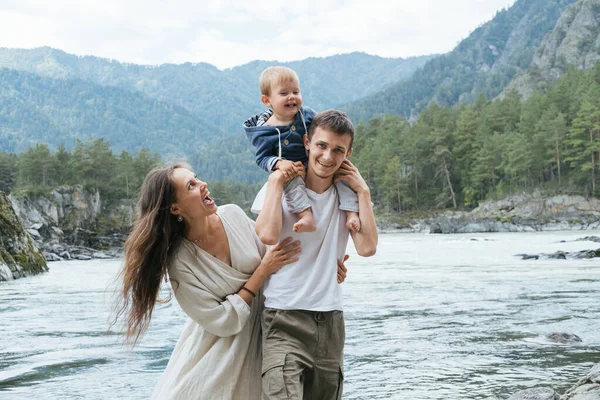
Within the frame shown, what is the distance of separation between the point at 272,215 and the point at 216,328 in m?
0.58

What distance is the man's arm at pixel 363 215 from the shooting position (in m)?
3.34

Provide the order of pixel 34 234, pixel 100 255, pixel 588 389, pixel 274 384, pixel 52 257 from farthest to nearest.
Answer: pixel 34 234 < pixel 100 255 < pixel 52 257 < pixel 588 389 < pixel 274 384

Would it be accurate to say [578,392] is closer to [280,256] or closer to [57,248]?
[280,256]

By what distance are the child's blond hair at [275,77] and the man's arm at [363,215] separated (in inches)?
21.0

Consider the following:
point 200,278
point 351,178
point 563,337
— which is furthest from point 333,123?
point 563,337

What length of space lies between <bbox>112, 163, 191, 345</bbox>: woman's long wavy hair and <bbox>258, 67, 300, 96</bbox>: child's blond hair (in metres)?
0.64

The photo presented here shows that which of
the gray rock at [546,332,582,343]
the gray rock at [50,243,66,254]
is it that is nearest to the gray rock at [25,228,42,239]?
the gray rock at [50,243,66,254]

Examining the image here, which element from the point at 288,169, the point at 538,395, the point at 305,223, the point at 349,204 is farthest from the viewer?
the point at 538,395

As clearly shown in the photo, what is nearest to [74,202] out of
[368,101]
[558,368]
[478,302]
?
[478,302]

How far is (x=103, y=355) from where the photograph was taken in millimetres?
10992

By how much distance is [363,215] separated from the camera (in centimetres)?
336

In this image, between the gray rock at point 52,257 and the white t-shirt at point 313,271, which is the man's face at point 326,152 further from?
the gray rock at point 52,257

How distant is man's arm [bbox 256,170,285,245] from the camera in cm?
321

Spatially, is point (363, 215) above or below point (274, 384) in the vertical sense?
above
